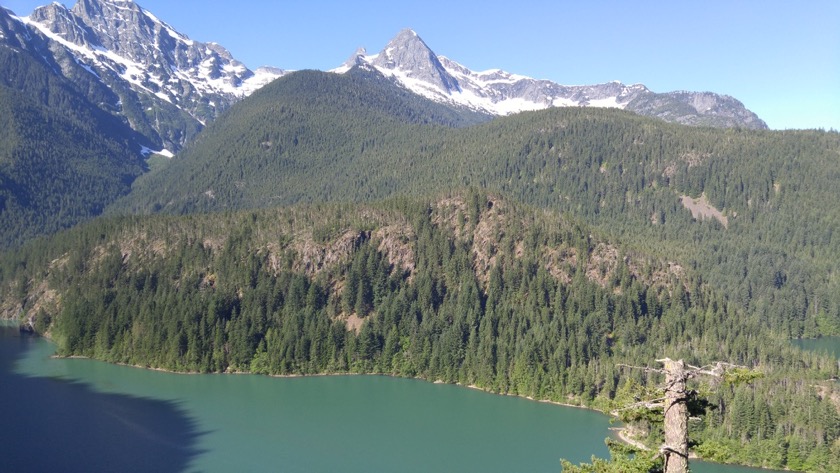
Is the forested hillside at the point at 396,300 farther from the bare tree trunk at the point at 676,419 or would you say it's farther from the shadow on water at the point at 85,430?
the bare tree trunk at the point at 676,419

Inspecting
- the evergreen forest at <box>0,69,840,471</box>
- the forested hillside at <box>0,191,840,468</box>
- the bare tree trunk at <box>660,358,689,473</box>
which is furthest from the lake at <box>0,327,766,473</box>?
the bare tree trunk at <box>660,358,689,473</box>

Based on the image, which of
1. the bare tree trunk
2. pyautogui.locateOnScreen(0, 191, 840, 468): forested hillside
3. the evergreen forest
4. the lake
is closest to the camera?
the bare tree trunk

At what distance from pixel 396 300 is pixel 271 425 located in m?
48.8

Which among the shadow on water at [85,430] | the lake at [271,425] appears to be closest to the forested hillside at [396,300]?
the lake at [271,425]

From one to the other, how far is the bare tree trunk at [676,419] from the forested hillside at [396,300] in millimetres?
88609

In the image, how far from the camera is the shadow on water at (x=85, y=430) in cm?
7806

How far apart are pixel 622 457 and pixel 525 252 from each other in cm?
12568

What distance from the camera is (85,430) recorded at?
89438 millimetres

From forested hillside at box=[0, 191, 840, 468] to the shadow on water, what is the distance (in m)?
22.8

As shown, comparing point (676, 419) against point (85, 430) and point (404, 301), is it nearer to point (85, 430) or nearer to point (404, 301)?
point (85, 430)

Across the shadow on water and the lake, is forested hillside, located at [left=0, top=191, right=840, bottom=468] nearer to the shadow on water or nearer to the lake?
the lake

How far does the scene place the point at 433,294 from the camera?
144 meters

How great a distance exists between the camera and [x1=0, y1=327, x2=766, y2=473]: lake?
80062mm

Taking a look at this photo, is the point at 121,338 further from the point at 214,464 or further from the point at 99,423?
the point at 214,464
